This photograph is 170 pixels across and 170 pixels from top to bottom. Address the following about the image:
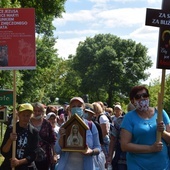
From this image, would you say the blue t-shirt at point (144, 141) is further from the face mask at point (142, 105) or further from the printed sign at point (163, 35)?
the printed sign at point (163, 35)

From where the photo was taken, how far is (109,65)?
74.6 metres

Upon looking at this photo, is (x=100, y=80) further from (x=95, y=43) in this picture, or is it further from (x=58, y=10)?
(x=58, y=10)

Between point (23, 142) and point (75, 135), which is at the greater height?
point (75, 135)

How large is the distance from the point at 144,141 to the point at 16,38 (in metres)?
3.03

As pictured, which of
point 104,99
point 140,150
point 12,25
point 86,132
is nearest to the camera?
point 140,150

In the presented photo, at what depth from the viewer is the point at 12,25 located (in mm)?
8352

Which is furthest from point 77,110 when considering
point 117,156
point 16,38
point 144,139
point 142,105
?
point 117,156

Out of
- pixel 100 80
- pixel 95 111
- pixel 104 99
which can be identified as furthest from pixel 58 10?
pixel 104 99

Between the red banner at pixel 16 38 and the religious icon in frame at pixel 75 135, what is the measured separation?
131 cm

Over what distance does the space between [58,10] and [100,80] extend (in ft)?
140

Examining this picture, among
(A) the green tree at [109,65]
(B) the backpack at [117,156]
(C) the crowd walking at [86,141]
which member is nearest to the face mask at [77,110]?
(C) the crowd walking at [86,141]

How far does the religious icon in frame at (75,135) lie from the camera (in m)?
7.36

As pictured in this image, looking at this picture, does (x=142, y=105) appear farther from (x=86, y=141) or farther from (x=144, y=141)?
(x=86, y=141)

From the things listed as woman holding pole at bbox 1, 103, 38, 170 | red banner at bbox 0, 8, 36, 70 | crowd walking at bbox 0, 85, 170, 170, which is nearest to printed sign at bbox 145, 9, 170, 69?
crowd walking at bbox 0, 85, 170, 170
